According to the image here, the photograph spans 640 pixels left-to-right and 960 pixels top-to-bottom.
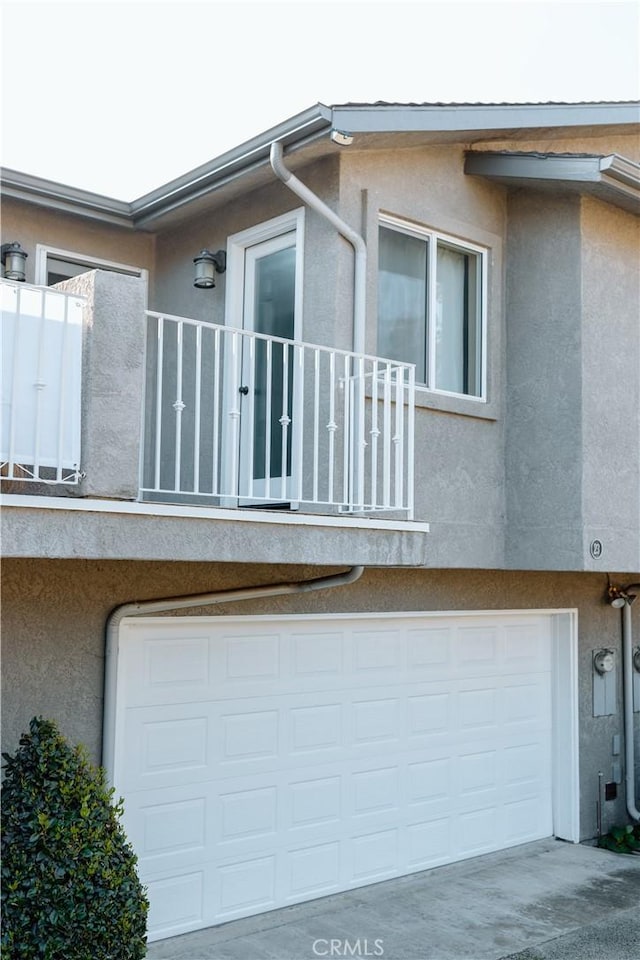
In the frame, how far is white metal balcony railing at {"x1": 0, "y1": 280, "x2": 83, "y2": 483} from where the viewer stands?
475 centimetres

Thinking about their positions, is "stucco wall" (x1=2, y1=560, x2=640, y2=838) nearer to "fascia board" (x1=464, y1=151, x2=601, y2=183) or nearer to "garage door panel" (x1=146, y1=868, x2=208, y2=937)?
"garage door panel" (x1=146, y1=868, x2=208, y2=937)

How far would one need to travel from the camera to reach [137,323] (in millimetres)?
5027

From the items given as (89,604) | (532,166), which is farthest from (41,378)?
(532,166)

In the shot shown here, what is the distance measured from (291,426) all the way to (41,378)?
3.16m

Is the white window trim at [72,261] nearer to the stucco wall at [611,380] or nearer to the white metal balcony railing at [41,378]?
the white metal balcony railing at [41,378]

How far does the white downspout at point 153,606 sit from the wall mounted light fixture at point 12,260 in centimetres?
375

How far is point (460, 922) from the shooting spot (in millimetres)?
7414

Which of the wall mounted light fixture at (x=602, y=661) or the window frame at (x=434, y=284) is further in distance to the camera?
the wall mounted light fixture at (x=602, y=661)

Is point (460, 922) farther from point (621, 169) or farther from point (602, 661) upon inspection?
point (621, 169)

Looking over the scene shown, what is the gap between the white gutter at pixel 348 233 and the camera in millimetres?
7109

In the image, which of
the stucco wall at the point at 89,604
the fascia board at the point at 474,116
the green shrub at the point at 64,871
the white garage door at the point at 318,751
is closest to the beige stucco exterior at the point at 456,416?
the stucco wall at the point at 89,604

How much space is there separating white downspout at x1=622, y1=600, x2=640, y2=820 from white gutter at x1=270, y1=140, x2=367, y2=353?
5.08 m

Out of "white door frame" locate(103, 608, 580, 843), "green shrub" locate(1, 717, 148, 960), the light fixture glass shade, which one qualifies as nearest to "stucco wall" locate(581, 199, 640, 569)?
"white door frame" locate(103, 608, 580, 843)

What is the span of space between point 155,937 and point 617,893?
13.5ft
